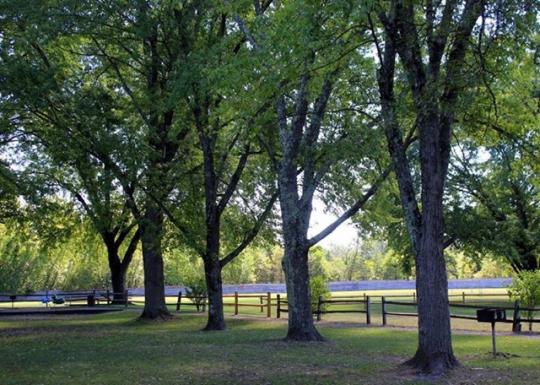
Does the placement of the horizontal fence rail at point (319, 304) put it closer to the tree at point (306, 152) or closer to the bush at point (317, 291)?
the bush at point (317, 291)

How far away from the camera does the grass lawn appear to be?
999 centimetres

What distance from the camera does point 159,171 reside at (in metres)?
20.1

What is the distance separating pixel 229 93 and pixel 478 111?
5.42m

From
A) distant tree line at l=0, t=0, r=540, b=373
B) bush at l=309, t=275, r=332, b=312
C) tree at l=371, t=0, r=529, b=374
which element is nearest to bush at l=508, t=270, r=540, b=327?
distant tree line at l=0, t=0, r=540, b=373

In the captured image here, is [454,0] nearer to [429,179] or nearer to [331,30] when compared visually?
[331,30]

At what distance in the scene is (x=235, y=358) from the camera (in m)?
12.5

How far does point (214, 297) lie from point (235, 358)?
774 centimetres

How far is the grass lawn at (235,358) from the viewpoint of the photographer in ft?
32.8

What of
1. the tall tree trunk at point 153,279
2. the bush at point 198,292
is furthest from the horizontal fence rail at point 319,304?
the tall tree trunk at point 153,279

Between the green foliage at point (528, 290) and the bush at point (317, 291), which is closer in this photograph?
the green foliage at point (528, 290)

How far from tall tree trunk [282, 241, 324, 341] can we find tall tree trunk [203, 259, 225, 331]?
4450 mm

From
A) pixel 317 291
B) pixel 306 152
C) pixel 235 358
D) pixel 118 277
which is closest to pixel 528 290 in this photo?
pixel 317 291

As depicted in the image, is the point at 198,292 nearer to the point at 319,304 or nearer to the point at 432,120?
the point at 319,304

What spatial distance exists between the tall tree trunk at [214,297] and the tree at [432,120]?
1028 centimetres
